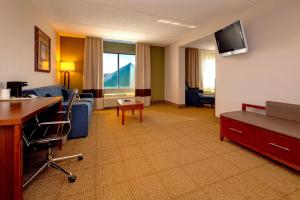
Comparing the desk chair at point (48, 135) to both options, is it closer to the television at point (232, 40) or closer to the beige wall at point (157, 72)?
the television at point (232, 40)

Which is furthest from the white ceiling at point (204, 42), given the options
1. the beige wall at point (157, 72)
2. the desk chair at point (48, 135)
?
the desk chair at point (48, 135)

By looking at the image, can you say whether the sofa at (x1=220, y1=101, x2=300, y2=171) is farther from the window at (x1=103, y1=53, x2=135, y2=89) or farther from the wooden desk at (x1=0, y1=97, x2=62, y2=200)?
the window at (x1=103, y1=53, x2=135, y2=89)

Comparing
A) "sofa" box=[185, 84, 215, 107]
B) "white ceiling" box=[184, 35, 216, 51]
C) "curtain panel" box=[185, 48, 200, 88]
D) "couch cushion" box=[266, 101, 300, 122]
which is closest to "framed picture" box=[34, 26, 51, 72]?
"white ceiling" box=[184, 35, 216, 51]

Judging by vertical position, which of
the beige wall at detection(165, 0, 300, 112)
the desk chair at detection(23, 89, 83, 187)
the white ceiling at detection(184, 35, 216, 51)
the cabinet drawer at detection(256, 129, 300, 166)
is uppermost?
the white ceiling at detection(184, 35, 216, 51)

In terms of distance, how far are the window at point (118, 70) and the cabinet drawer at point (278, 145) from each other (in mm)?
5124

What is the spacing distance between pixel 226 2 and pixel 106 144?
3.37 meters

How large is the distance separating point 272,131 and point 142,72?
4.94 meters

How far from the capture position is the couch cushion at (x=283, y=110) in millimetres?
2196

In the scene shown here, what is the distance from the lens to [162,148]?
7.98ft

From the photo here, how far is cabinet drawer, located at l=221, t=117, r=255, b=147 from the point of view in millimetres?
2221

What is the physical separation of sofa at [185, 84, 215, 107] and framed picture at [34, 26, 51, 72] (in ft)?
16.0

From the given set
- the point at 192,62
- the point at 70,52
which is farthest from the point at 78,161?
the point at 192,62

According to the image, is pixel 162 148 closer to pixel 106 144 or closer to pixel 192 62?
pixel 106 144

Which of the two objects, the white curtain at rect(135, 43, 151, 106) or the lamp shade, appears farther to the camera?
the white curtain at rect(135, 43, 151, 106)
